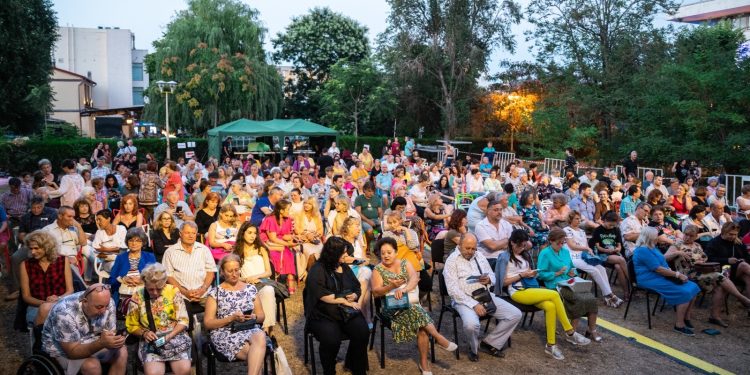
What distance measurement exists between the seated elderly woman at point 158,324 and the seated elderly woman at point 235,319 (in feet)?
0.72

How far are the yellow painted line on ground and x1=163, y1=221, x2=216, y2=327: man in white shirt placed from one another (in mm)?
4270

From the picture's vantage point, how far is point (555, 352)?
5.65 meters

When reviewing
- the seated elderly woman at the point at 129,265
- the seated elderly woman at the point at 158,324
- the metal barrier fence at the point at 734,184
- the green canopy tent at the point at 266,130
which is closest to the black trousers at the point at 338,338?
the seated elderly woman at the point at 158,324

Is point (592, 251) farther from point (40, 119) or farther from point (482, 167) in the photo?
point (40, 119)

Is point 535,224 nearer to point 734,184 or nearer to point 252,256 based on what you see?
point 252,256

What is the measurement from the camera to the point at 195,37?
3222 cm

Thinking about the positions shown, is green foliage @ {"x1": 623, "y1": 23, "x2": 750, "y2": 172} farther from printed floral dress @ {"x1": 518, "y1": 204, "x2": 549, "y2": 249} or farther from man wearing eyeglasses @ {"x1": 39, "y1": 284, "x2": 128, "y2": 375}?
man wearing eyeglasses @ {"x1": 39, "y1": 284, "x2": 128, "y2": 375}

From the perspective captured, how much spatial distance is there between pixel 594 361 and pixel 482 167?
35.2ft

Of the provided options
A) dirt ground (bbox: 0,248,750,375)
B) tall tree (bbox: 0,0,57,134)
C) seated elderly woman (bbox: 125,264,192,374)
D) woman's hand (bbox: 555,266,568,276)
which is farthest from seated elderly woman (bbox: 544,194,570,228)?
tall tree (bbox: 0,0,57,134)

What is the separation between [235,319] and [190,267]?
140 centimetres

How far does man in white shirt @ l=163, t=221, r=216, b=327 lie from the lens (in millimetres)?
5684

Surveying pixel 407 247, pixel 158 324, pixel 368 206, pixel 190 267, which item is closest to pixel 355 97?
pixel 368 206

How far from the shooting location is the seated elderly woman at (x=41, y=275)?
491cm

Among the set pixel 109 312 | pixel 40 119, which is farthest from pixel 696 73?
pixel 40 119
